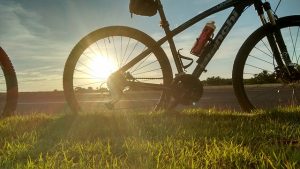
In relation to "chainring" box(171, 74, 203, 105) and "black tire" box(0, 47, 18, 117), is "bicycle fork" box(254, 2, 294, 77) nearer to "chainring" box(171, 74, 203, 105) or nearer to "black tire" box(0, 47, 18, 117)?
"chainring" box(171, 74, 203, 105)

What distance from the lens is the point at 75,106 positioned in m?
6.63

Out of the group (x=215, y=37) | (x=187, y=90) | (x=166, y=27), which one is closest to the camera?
(x=187, y=90)

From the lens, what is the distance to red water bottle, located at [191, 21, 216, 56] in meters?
6.57

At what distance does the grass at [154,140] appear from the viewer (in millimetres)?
3562

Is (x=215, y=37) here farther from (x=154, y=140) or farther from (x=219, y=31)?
(x=154, y=140)

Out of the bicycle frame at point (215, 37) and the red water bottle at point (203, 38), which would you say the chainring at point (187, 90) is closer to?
the bicycle frame at point (215, 37)

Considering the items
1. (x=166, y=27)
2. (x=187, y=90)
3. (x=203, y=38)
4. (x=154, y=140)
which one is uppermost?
(x=166, y=27)

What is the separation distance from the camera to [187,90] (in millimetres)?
6375

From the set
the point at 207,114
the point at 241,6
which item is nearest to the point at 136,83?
the point at 207,114

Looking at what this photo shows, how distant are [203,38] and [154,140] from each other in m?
2.47

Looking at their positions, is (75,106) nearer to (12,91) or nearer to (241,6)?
(12,91)

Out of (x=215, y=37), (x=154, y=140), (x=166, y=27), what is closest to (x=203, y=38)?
(x=215, y=37)

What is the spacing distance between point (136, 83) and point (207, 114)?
1077 millimetres

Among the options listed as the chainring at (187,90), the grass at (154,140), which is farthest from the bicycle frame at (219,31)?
the grass at (154,140)
